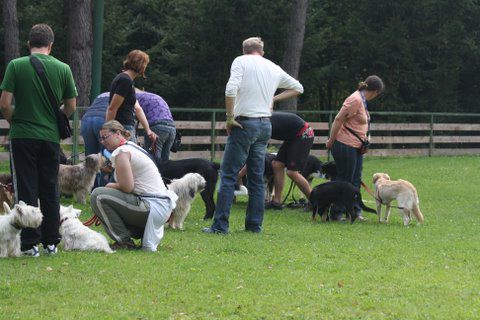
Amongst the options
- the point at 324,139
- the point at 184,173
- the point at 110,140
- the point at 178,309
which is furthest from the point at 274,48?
the point at 178,309

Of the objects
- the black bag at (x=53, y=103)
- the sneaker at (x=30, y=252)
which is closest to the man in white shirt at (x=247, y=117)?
the black bag at (x=53, y=103)

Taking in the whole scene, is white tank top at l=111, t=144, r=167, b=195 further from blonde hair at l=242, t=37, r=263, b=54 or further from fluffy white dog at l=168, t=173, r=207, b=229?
blonde hair at l=242, t=37, r=263, b=54

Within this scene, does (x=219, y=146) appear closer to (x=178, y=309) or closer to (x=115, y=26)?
(x=115, y=26)

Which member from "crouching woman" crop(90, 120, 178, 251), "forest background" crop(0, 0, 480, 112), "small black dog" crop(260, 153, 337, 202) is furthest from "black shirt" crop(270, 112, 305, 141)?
"forest background" crop(0, 0, 480, 112)

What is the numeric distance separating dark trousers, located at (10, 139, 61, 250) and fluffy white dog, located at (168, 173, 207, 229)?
2.35 meters

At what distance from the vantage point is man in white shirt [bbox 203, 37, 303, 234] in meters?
9.36

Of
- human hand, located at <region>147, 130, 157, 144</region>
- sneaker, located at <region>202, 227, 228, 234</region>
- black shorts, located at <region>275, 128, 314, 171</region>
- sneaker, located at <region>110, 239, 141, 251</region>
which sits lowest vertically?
sneaker, located at <region>202, 227, 228, 234</region>

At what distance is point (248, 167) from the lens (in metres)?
9.79

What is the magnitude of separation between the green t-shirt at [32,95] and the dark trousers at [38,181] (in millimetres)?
88

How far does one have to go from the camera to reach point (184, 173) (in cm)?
1093

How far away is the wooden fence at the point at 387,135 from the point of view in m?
19.5

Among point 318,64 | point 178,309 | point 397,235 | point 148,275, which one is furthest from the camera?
point 318,64

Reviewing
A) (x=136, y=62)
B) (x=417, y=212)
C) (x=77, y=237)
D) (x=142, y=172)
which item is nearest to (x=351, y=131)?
(x=417, y=212)

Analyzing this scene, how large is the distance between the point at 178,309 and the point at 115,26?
2172 cm
